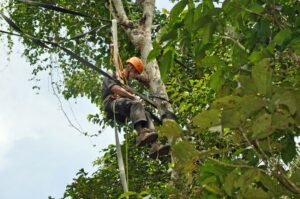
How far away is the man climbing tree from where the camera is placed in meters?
6.85

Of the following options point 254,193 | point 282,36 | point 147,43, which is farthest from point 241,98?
point 147,43

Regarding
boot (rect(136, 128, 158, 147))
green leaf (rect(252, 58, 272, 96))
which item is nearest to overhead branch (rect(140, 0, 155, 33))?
boot (rect(136, 128, 158, 147))

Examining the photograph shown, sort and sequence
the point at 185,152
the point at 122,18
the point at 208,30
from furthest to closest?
the point at 122,18, the point at 208,30, the point at 185,152

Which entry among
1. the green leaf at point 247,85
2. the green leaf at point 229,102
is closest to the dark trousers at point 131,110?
the green leaf at point 229,102

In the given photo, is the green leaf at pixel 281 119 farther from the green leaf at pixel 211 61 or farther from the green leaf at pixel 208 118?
the green leaf at pixel 211 61

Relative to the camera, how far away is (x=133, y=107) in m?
7.35

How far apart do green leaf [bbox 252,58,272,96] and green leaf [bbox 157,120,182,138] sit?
0.38 metres

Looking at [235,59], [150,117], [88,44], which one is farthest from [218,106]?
[88,44]

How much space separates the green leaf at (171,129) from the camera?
2.08m

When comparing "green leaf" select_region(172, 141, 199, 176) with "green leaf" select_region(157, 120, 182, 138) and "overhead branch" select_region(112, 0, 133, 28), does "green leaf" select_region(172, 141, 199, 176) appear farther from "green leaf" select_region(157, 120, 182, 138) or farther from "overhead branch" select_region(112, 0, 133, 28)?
"overhead branch" select_region(112, 0, 133, 28)

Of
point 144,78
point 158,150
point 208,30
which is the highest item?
point 144,78

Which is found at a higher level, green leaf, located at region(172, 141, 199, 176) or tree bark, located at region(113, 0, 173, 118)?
tree bark, located at region(113, 0, 173, 118)

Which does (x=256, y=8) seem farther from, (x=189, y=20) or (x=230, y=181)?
(x=230, y=181)

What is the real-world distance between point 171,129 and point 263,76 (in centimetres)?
43
